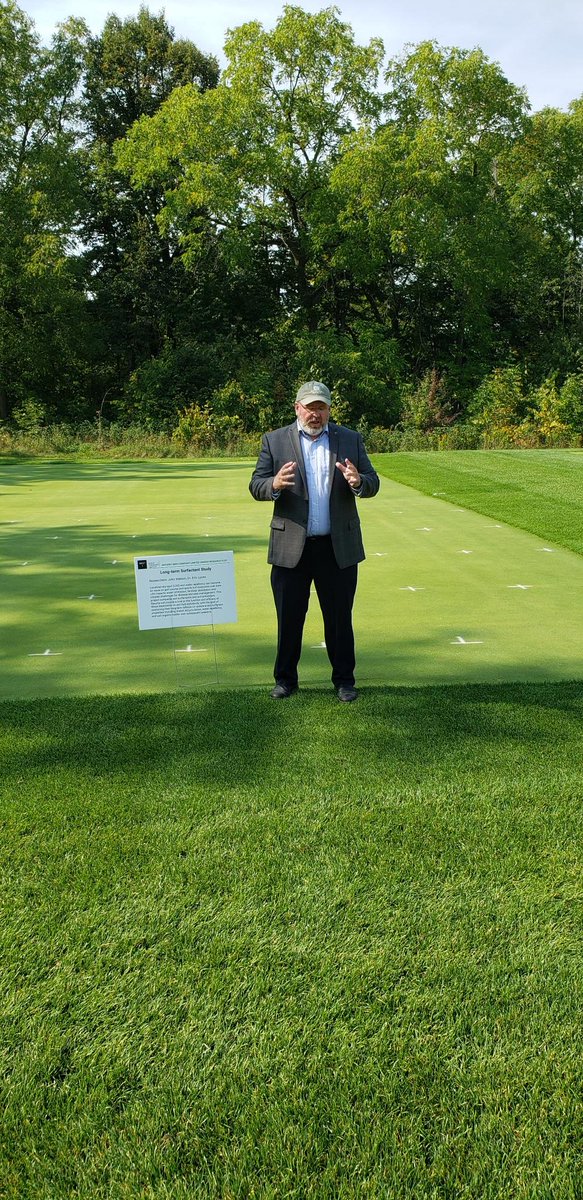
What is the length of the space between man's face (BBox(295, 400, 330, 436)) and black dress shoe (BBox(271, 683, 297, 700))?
1417mm

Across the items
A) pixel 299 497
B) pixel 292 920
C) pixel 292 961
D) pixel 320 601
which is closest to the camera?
pixel 292 961

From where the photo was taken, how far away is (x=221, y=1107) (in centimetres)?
256

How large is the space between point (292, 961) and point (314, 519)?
Answer: 2.86 meters

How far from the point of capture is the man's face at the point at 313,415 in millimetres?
5344

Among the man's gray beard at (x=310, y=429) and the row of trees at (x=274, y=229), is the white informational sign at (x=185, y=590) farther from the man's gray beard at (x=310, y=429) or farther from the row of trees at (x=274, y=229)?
the row of trees at (x=274, y=229)

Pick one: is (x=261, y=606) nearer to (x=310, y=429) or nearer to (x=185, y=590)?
(x=185, y=590)

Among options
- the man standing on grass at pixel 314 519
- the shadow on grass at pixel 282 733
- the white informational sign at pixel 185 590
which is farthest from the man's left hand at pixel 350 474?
the shadow on grass at pixel 282 733

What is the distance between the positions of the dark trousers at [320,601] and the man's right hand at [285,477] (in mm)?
442

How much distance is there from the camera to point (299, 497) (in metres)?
5.48

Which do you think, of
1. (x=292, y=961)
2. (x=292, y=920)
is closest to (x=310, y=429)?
(x=292, y=920)

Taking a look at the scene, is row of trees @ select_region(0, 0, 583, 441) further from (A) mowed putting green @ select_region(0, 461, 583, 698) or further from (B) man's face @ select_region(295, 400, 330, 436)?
(B) man's face @ select_region(295, 400, 330, 436)

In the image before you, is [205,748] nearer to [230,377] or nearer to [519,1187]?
[519,1187]

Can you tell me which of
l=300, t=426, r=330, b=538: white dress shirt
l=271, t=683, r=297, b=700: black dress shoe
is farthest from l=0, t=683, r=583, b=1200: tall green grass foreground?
l=300, t=426, r=330, b=538: white dress shirt

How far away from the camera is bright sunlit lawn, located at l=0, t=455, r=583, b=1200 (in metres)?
2.44
